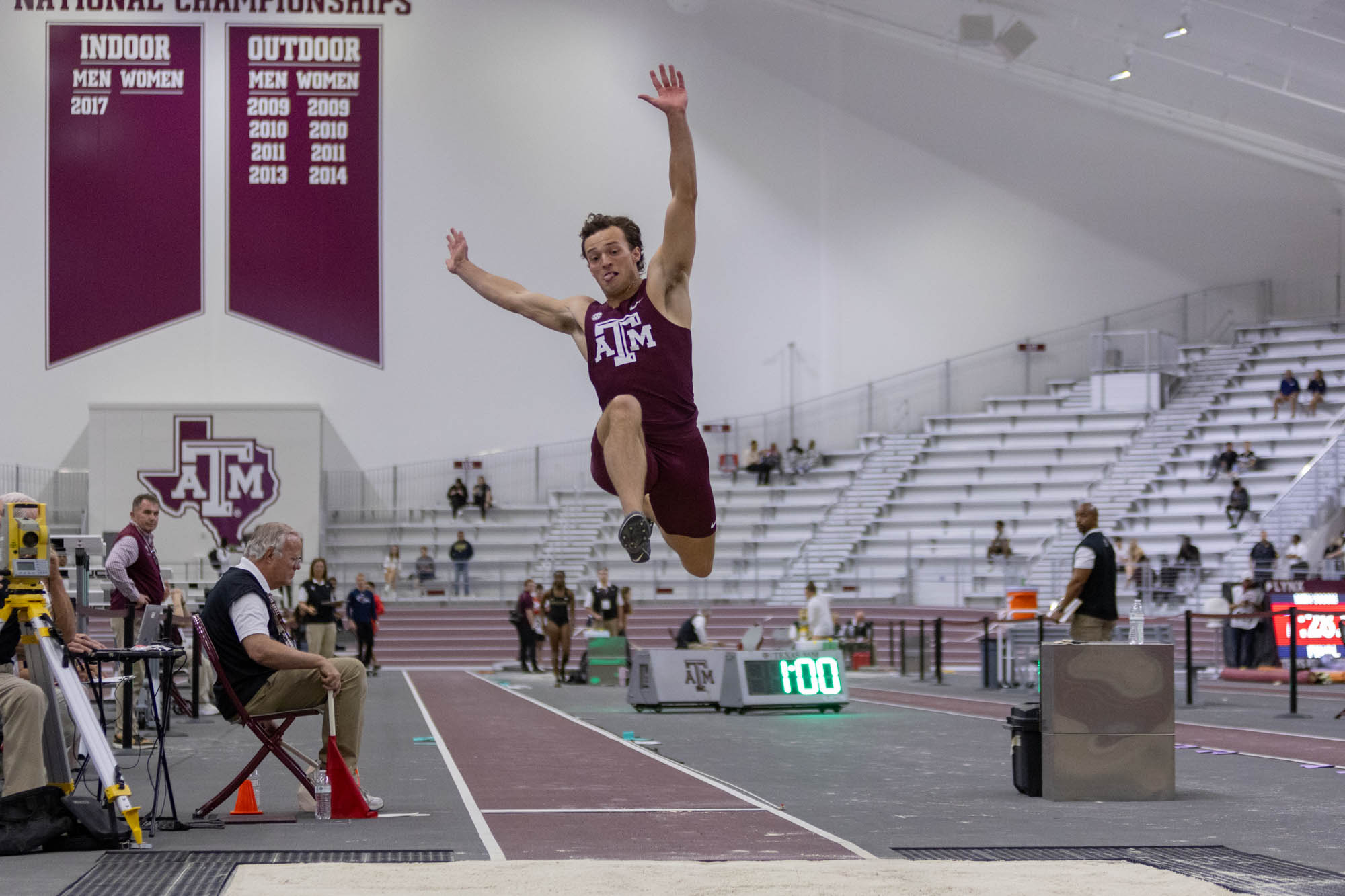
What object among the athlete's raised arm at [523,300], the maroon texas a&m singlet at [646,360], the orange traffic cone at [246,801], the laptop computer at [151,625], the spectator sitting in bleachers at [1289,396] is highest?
the spectator sitting in bleachers at [1289,396]

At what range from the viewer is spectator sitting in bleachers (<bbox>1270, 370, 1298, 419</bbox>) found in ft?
90.1

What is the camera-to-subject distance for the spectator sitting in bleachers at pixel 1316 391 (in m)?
27.2

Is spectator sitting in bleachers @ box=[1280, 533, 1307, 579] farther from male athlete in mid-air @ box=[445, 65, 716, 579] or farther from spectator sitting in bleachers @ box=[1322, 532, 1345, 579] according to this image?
male athlete in mid-air @ box=[445, 65, 716, 579]

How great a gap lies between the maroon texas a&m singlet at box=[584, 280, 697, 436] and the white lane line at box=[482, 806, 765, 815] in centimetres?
248

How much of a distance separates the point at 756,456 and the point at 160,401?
1186 centimetres

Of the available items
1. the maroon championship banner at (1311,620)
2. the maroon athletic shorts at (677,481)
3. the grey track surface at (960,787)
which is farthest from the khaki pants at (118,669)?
the maroon championship banner at (1311,620)

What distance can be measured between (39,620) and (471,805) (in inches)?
83.5

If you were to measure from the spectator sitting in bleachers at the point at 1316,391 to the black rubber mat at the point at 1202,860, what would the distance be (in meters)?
23.7

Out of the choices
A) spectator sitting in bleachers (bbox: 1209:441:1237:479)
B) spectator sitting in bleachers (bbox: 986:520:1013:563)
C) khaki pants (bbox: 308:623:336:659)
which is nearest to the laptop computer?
khaki pants (bbox: 308:623:336:659)

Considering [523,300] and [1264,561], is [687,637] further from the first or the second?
[523,300]

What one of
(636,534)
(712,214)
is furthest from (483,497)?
(636,534)

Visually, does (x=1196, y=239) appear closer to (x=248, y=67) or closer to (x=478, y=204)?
(x=478, y=204)

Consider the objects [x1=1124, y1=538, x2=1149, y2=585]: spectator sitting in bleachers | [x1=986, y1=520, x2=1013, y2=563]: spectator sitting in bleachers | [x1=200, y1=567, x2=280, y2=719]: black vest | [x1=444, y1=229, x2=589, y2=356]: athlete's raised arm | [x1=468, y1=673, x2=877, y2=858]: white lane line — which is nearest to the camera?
[x1=444, y1=229, x2=589, y2=356]: athlete's raised arm

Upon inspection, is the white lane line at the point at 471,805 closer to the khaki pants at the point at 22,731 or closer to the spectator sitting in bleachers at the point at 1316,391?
the khaki pants at the point at 22,731
